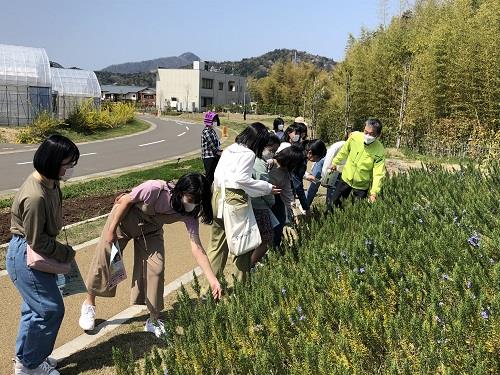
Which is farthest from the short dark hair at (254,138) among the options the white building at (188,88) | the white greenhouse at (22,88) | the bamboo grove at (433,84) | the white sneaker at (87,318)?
the white building at (188,88)

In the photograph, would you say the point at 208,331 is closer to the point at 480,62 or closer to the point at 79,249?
the point at 79,249

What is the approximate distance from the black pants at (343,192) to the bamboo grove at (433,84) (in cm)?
560

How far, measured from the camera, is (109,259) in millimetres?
3742

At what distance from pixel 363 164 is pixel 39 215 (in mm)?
3958

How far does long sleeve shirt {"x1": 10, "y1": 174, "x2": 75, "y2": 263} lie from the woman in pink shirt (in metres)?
0.54

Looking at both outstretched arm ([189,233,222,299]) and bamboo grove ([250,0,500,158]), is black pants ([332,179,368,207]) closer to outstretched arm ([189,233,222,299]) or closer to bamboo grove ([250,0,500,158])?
outstretched arm ([189,233,222,299])

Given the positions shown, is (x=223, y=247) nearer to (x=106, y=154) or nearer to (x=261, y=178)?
(x=261, y=178)

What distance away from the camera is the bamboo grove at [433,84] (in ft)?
47.5

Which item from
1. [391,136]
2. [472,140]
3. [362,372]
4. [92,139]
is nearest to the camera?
[362,372]

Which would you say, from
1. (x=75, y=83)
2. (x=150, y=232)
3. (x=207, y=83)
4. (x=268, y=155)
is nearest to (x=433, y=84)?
(x=268, y=155)

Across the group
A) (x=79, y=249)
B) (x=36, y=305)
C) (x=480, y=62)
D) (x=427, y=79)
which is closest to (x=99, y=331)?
(x=36, y=305)

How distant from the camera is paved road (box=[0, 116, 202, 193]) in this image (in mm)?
14055

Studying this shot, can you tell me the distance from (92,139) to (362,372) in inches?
983

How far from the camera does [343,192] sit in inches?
248
